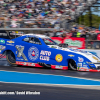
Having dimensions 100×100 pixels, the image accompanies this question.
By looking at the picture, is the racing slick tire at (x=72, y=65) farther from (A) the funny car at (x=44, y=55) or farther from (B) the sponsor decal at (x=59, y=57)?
(B) the sponsor decal at (x=59, y=57)

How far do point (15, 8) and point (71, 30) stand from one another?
5.44 meters

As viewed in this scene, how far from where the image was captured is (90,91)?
5.55m

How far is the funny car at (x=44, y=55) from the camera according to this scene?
28.5 feet

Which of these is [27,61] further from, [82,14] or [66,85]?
[82,14]

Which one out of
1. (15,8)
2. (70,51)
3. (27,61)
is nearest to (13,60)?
(27,61)

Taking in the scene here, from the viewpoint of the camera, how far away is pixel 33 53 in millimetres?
9703

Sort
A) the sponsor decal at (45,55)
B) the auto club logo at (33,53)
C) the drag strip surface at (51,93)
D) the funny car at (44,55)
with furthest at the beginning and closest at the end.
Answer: the auto club logo at (33,53) → the sponsor decal at (45,55) → the funny car at (44,55) → the drag strip surface at (51,93)

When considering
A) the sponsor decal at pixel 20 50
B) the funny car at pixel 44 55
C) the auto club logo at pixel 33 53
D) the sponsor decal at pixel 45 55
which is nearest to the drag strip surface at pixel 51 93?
the funny car at pixel 44 55

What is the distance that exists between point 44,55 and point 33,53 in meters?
0.54

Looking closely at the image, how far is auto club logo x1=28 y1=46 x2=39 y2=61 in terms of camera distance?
9611 millimetres

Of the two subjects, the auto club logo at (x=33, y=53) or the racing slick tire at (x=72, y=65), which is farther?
the auto club logo at (x=33, y=53)

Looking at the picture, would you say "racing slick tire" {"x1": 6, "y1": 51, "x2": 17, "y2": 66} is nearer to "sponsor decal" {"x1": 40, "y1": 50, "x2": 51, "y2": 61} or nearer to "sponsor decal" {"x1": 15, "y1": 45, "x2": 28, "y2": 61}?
"sponsor decal" {"x1": 15, "y1": 45, "x2": 28, "y2": 61}

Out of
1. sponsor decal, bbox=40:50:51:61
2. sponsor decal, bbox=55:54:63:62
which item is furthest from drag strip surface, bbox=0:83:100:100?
sponsor decal, bbox=40:50:51:61

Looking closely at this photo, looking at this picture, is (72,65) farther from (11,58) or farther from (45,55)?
(11,58)
